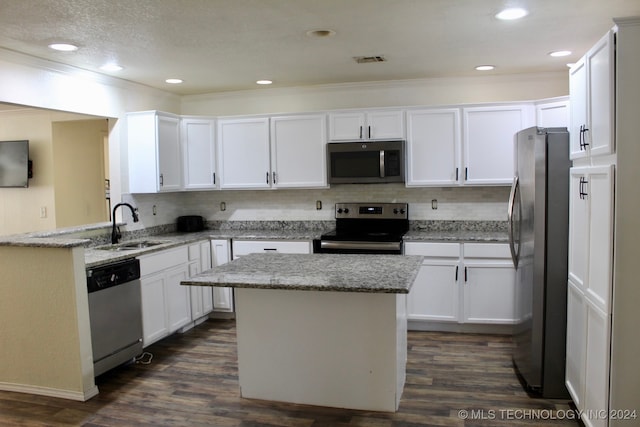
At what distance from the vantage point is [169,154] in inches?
193

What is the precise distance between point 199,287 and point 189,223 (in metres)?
0.80

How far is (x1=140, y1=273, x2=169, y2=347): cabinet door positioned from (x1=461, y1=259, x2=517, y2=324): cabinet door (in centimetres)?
260

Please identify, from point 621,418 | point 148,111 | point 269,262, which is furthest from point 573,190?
point 148,111

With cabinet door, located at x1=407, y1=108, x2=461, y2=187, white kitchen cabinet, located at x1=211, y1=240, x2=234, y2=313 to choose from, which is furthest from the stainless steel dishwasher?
cabinet door, located at x1=407, y1=108, x2=461, y2=187

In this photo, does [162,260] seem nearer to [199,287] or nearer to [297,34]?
[199,287]

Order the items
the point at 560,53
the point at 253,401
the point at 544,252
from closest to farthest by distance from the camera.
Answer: the point at 544,252, the point at 253,401, the point at 560,53

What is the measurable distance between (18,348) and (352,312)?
2.31 meters

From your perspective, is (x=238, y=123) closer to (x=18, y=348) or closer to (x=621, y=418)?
(x=18, y=348)

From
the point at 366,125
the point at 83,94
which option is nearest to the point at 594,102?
the point at 366,125

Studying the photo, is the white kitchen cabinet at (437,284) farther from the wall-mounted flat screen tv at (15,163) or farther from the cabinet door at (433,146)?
the wall-mounted flat screen tv at (15,163)

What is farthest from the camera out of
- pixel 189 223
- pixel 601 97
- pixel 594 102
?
pixel 189 223

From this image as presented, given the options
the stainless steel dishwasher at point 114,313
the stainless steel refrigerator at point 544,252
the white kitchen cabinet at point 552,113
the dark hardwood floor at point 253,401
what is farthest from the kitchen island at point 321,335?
the white kitchen cabinet at point 552,113

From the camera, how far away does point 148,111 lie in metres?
4.73

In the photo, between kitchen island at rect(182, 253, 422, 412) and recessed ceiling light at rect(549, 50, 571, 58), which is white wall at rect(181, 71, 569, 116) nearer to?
recessed ceiling light at rect(549, 50, 571, 58)
